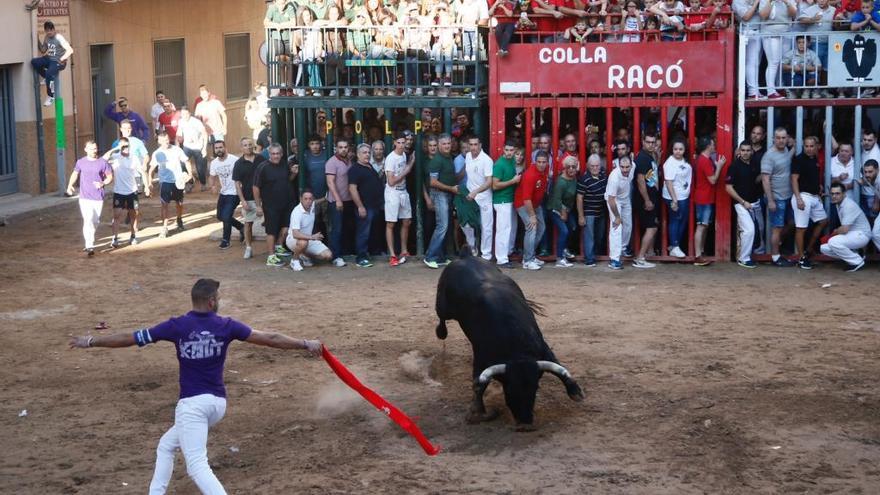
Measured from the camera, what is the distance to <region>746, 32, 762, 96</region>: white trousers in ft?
55.8

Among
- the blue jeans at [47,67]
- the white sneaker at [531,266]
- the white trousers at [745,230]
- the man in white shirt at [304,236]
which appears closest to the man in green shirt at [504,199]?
the white sneaker at [531,266]

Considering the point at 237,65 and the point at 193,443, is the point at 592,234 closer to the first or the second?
the point at 193,443

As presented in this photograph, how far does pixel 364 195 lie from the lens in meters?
17.5

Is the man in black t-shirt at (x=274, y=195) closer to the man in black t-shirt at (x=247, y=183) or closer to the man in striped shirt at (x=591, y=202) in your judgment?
the man in black t-shirt at (x=247, y=183)

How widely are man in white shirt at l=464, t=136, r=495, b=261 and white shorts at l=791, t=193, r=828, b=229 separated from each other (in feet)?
13.5

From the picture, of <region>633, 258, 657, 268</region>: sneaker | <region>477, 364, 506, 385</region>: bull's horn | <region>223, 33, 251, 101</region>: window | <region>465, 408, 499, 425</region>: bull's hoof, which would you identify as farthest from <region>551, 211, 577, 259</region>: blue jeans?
<region>223, 33, 251, 101</region>: window

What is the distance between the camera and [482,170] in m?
17.1

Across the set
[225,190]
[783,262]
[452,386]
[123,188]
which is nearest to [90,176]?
[123,188]

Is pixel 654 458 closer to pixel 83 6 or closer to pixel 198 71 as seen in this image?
pixel 83 6

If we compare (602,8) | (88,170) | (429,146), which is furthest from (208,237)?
(602,8)

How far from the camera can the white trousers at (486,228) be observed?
684 inches

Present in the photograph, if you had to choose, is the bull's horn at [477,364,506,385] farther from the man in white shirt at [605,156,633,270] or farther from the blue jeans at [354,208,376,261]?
the blue jeans at [354,208,376,261]

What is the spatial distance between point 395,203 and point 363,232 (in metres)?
0.63

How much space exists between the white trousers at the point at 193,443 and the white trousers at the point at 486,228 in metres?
9.37
